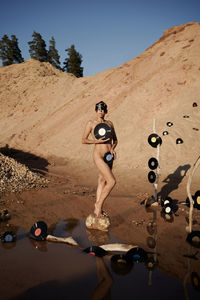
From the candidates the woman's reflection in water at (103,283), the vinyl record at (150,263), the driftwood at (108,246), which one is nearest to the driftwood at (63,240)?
the driftwood at (108,246)

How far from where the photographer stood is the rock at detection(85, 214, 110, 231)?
174 inches

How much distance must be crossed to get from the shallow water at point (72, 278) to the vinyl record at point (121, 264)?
0.02 m

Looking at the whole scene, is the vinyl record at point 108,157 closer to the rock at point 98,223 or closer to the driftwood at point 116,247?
the rock at point 98,223

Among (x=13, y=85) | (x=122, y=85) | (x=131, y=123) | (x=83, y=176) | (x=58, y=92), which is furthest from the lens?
(x=13, y=85)

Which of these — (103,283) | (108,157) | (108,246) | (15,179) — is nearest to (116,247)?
(108,246)

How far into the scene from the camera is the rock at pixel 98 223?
14.5ft

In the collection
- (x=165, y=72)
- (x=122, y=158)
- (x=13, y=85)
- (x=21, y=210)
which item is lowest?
(x=21, y=210)

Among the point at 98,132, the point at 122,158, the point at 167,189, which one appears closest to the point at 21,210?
the point at 98,132

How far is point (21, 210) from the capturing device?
17.3 ft

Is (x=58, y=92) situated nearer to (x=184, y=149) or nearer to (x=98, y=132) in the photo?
(x=184, y=149)

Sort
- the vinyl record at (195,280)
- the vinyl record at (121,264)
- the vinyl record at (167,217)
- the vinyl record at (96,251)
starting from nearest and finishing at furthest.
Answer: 1. the vinyl record at (195,280)
2. the vinyl record at (121,264)
3. the vinyl record at (96,251)
4. the vinyl record at (167,217)

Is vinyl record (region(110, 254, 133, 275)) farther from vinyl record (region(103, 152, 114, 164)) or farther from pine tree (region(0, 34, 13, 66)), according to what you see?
pine tree (region(0, 34, 13, 66))

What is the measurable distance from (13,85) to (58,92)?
32.3ft

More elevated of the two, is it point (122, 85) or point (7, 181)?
point (122, 85)
